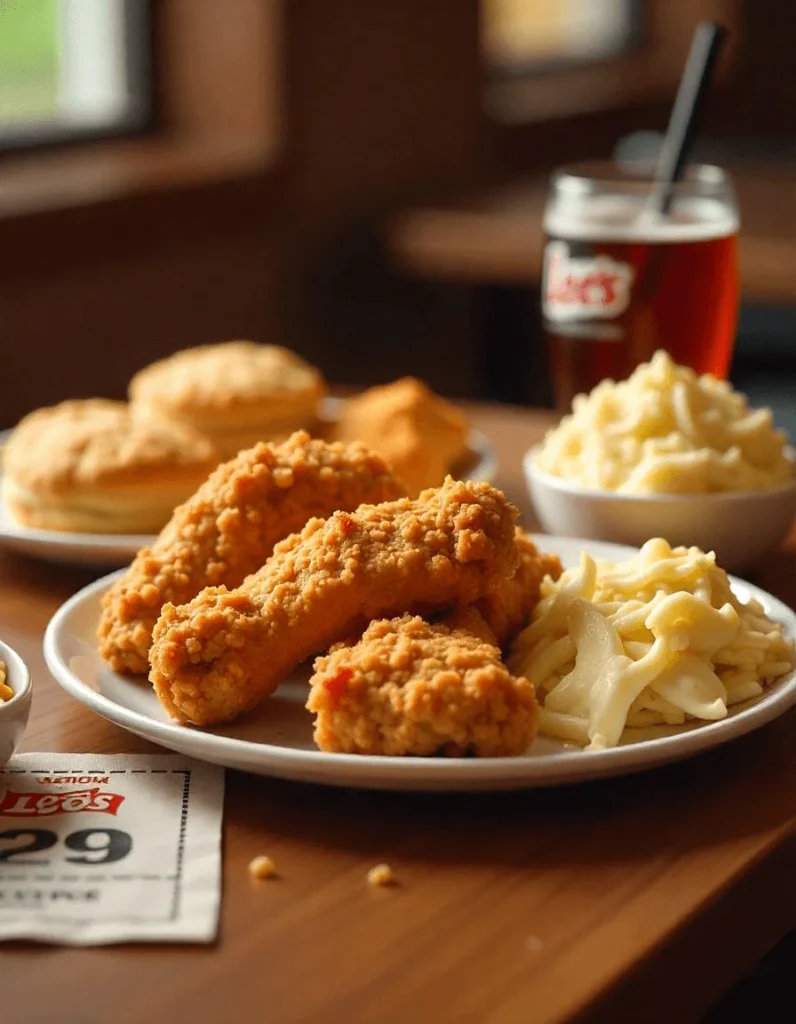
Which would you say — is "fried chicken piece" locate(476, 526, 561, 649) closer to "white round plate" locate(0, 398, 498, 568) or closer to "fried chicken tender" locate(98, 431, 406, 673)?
"fried chicken tender" locate(98, 431, 406, 673)

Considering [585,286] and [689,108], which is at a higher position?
[689,108]

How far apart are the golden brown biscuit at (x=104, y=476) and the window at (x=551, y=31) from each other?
2.90 m

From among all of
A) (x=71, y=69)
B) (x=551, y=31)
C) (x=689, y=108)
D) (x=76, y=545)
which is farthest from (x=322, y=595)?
(x=551, y=31)

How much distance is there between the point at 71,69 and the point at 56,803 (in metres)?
2.66

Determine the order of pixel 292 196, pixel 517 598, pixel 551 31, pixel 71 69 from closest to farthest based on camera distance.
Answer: pixel 517 598 < pixel 71 69 < pixel 292 196 < pixel 551 31

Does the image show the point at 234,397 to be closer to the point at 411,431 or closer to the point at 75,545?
the point at 411,431

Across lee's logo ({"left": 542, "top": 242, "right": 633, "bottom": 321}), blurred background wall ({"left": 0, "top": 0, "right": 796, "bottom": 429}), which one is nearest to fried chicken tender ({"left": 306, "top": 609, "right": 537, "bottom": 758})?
lee's logo ({"left": 542, "top": 242, "right": 633, "bottom": 321})

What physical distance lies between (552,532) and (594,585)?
0.37 m

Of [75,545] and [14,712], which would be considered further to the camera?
[75,545]

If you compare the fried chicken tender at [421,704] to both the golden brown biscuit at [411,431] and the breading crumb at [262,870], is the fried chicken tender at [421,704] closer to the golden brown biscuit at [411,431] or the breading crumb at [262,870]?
the breading crumb at [262,870]

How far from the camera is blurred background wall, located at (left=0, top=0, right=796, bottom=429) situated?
3.05 meters

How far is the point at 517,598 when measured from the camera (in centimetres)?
105

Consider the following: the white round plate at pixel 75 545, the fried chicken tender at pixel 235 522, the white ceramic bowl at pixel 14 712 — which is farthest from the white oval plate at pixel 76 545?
the white ceramic bowl at pixel 14 712

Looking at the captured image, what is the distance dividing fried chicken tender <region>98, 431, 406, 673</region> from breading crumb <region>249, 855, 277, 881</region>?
Answer: 0.24 meters
